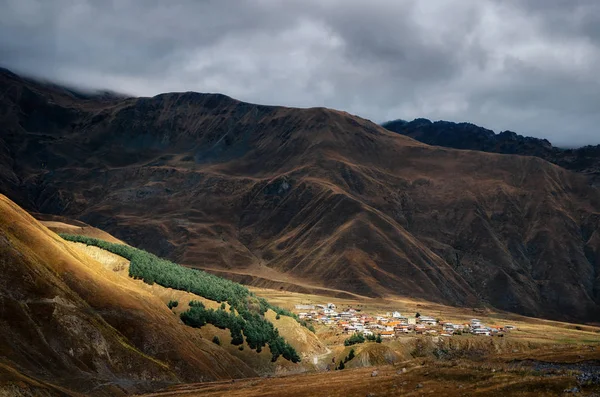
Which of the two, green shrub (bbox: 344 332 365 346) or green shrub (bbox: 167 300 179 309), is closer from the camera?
green shrub (bbox: 167 300 179 309)

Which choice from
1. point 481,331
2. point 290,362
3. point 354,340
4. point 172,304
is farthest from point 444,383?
point 481,331

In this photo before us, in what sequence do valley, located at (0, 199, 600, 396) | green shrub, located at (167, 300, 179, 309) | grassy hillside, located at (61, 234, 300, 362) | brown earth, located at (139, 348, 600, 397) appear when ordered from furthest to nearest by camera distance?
1. grassy hillside, located at (61, 234, 300, 362)
2. green shrub, located at (167, 300, 179, 309)
3. valley, located at (0, 199, 600, 396)
4. brown earth, located at (139, 348, 600, 397)

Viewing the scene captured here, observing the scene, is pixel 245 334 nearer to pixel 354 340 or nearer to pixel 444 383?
pixel 354 340

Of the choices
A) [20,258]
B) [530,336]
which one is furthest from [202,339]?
[530,336]

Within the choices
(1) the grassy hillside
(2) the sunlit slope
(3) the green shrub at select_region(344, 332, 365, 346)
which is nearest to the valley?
(2) the sunlit slope

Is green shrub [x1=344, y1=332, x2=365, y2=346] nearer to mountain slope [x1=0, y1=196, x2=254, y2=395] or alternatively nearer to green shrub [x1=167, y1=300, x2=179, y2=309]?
mountain slope [x1=0, y1=196, x2=254, y2=395]

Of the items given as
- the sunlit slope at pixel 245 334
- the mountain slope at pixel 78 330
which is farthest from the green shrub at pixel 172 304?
the mountain slope at pixel 78 330

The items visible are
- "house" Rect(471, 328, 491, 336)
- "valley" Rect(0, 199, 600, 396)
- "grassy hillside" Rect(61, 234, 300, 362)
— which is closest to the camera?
"valley" Rect(0, 199, 600, 396)
